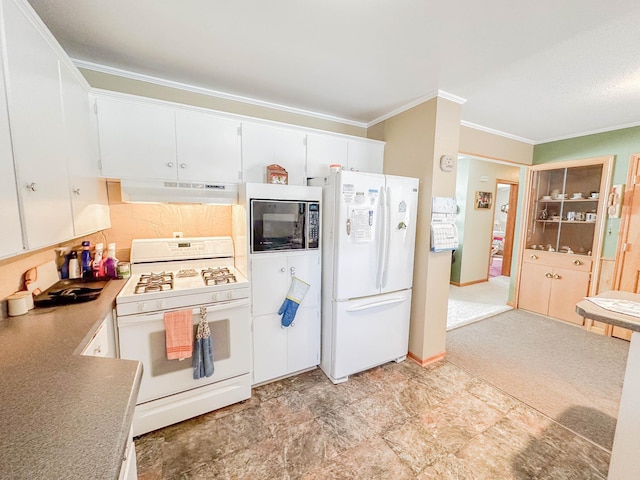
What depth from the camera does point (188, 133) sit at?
6.91 ft

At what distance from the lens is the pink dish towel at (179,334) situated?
5.79 feet

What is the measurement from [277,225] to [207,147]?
84cm

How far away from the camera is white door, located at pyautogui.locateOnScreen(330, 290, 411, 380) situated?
7.75 feet

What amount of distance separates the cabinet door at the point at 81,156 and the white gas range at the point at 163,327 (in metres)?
0.46

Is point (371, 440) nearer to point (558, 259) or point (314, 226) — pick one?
point (314, 226)

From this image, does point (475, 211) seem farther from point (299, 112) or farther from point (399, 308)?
point (299, 112)

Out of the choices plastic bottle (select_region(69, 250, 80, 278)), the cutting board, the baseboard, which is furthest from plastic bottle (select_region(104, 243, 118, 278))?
the baseboard

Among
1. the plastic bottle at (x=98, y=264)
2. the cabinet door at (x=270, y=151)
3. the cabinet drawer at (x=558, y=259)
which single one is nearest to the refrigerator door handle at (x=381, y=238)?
the cabinet door at (x=270, y=151)

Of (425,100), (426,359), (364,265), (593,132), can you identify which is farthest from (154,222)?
(593,132)

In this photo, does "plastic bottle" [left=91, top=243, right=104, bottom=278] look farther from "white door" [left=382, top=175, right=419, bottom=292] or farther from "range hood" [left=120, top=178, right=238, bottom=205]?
"white door" [left=382, top=175, right=419, bottom=292]

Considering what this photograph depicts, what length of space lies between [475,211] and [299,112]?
4129 mm

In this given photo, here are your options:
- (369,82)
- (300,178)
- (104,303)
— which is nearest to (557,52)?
(369,82)

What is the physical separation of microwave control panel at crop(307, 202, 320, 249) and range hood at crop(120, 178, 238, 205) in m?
0.67

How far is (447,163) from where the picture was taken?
99.0 inches
